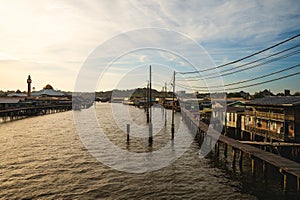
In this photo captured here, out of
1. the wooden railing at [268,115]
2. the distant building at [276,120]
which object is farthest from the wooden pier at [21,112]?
the distant building at [276,120]

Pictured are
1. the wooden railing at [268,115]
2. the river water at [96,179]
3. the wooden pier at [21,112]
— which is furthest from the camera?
the wooden pier at [21,112]

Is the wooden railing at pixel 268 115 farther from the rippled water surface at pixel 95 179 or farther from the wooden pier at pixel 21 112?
the wooden pier at pixel 21 112

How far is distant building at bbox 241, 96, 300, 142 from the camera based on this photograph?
2708cm

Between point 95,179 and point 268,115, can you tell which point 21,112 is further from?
point 268,115

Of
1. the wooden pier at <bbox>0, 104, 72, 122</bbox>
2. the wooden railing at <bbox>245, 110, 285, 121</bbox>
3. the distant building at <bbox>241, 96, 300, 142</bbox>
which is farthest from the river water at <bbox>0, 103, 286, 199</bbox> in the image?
the wooden pier at <bbox>0, 104, 72, 122</bbox>

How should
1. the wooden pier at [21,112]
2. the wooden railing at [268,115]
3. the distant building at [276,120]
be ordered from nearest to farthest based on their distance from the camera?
the distant building at [276,120]
the wooden railing at [268,115]
the wooden pier at [21,112]

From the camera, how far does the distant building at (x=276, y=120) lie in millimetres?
27078

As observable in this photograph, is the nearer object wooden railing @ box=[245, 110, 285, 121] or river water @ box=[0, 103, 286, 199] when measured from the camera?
river water @ box=[0, 103, 286, 199]

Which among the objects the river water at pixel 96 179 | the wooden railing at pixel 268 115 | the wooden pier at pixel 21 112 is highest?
the wooden railing at pixel 268 115

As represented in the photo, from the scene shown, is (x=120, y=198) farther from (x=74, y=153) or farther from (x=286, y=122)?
(x=286, y=122)

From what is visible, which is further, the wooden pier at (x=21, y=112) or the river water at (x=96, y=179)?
the wooden pier at (x=21, y=112)

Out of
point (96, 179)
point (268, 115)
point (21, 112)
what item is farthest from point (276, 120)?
point (21, 112)

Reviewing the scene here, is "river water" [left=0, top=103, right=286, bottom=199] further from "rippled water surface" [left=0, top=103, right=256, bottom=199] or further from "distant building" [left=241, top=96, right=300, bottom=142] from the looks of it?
"distant building" [left=241, top=96, right=300, bottom=142]

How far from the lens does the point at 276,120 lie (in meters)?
29.9
